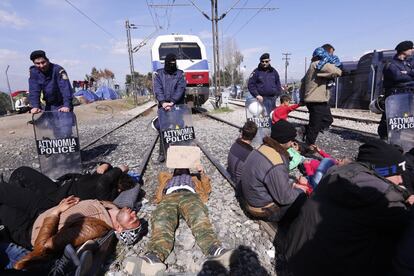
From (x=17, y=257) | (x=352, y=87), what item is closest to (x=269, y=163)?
(x=17, y=257)

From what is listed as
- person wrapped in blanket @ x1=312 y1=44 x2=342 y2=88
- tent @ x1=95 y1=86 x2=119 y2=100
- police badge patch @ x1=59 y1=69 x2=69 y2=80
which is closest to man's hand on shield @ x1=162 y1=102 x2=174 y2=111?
police badge patch @ x1=59 y1=69 x2=69 y2=80

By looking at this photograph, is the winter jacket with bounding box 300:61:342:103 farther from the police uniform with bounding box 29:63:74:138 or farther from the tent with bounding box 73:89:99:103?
the tent with bounding box 73:89:99:103

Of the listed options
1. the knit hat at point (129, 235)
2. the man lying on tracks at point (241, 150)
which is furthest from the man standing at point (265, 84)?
the knit hat at point (129, 235)

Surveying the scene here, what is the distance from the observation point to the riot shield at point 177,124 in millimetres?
5922

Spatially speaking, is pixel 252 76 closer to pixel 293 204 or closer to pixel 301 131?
pixel 301 131

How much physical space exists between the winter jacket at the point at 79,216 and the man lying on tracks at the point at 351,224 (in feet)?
6.12

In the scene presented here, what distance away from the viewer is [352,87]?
16.1 meters

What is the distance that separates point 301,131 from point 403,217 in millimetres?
5758

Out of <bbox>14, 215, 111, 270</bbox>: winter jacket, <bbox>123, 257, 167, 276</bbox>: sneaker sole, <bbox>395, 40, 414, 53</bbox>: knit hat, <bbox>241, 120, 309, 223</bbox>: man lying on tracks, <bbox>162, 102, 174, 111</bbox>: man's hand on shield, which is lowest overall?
<bbox>123, 257, 167, 276</bbox>: sneaker sole

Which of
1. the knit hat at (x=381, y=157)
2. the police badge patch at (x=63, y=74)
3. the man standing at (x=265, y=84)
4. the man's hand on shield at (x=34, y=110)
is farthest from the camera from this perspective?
the man standing at (x=265, y=84)

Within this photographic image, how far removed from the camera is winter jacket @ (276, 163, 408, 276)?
1851mm

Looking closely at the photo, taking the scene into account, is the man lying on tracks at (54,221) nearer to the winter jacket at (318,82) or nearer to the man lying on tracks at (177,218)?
the man lying on tracks at (177,218)

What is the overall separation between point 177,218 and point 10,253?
1571 mm

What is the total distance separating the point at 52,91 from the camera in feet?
18.0
